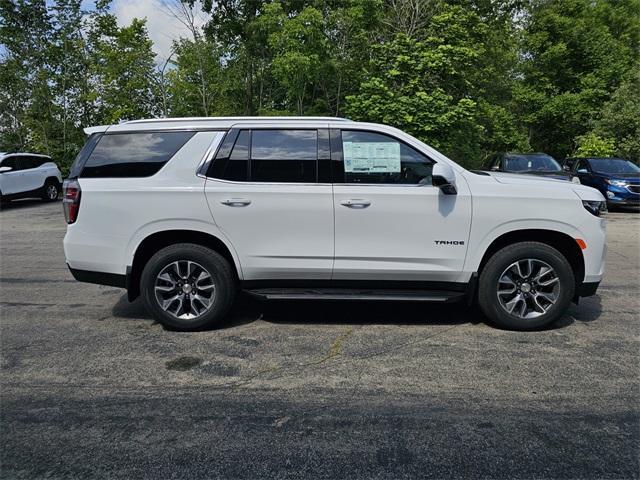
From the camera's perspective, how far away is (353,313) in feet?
17.3

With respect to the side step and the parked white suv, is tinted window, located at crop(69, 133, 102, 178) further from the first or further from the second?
the parked white suv

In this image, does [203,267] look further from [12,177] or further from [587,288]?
[12,177]

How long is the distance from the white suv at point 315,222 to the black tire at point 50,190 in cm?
1509

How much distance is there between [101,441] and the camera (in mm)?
2912

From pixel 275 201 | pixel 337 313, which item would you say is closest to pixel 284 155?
pixel 275 201

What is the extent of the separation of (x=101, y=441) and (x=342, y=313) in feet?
9.29

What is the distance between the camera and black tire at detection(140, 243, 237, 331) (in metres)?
4.66

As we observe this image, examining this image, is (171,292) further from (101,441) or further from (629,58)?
(629,58)

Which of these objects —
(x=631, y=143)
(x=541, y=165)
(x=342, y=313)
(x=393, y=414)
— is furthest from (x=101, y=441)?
(x=631, y=143)

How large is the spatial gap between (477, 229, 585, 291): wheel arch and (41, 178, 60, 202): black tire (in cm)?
1739

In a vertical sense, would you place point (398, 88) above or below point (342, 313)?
above

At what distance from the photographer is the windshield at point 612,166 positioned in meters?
15.6

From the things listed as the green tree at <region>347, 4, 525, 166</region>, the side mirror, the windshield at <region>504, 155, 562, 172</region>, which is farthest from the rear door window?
the side mirror

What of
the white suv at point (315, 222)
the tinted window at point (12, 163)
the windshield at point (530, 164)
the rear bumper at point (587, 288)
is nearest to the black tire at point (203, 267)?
the white suv at point (315, 222)
